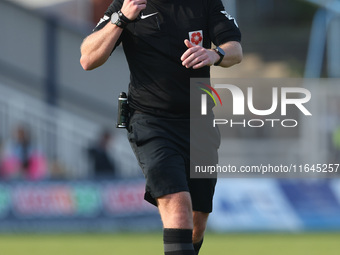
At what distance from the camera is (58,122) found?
17.3 m

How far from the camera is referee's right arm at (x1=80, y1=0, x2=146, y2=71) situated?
19.5 feet

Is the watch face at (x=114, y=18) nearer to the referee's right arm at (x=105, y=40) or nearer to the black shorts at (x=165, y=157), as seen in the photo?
the referee's right arm at (x=105, y=40)

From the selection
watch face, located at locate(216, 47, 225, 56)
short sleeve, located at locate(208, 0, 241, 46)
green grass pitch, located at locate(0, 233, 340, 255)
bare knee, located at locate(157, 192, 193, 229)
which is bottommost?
green grass pitch, located at locate(0, 233, 340, 255)

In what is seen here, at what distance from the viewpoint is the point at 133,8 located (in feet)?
19.5

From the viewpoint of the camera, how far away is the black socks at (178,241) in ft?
19.2

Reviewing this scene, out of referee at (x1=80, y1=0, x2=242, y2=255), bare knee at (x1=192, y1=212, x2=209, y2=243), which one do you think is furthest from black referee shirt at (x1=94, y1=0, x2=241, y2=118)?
bare knee at (x1=192, y1=212, x2=209, y2=243)

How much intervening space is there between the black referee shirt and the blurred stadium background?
525cm

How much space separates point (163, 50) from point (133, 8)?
1.44 feet

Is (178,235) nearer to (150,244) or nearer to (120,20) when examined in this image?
(120,20)

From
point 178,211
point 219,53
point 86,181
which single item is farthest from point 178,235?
point 86,181

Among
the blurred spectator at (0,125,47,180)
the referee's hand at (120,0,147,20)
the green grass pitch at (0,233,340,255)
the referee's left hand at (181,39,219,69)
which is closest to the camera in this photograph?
the referee's left hand at (181,39,219,69)

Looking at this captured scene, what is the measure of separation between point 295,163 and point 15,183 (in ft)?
24.0

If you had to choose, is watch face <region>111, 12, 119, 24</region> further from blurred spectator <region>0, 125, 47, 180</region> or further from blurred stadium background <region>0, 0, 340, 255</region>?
blurred spectator <region>0, 125, 47, 180</region>

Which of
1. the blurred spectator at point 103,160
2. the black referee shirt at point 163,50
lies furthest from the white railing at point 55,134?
the black referee shirt at point 163,50
